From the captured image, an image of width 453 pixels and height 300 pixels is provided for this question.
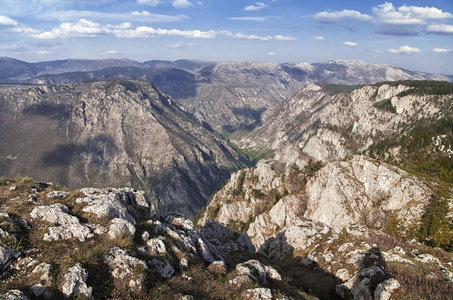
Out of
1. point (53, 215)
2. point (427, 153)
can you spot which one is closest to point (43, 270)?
point (53, 215)

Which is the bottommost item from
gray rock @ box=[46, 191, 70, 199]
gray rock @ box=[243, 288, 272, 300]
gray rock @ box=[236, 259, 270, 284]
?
gray rock @ box=[236, 259, 270, 284]

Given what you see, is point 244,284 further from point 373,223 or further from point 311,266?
point 373,223

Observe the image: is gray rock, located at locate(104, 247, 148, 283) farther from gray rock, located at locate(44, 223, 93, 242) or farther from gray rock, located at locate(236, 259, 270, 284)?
gray rock, located at locate(236, 259, 270, 284)

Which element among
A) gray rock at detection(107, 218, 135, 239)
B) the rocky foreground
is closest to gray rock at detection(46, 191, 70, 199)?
the rocky foreground

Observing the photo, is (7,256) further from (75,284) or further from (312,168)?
(312,168)

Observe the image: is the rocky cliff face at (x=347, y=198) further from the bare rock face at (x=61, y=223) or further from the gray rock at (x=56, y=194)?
the bare rock face at (x=61, y=223)

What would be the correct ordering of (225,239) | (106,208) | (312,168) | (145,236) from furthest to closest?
(312,168) < (225,239) < (106,208) < (145,236)

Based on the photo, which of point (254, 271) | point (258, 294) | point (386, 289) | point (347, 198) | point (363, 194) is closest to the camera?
point (258, 294)
